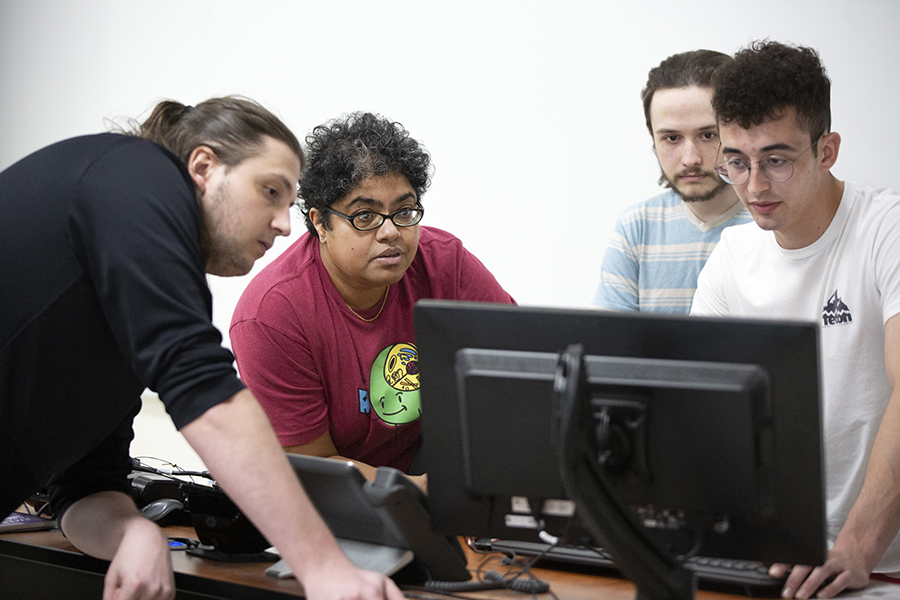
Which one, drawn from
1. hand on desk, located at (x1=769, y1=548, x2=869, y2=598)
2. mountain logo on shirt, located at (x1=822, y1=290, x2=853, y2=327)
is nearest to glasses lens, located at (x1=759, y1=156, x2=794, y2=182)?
mountain logo on shirt, located at (x1=822, y1=290, x2=853, y2=327)

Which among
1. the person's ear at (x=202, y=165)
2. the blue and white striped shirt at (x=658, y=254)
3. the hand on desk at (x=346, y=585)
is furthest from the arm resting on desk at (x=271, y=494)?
the blue and white striped shirt at (x=658, y=254)

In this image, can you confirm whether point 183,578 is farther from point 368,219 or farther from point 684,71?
point 684,71

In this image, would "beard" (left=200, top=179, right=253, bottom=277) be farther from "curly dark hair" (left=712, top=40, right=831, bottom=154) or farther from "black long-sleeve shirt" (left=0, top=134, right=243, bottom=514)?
"curly dark hair" (left=712, top=40, right=831, bottom=154)

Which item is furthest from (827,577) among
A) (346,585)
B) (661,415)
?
(346,585)

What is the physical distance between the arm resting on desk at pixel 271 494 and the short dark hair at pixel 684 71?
1.69 meters

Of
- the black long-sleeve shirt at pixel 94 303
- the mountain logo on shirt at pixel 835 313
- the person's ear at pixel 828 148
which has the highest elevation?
the person's ear at pixel 828 148

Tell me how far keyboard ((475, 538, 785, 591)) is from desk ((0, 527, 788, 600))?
0.07 feet

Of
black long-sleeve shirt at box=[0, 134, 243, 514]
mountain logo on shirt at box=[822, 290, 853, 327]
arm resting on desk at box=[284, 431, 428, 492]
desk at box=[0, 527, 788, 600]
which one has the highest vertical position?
black long-sleeve shirt at box=[0, 134, 243, 514]

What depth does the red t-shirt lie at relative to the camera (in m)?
1.69

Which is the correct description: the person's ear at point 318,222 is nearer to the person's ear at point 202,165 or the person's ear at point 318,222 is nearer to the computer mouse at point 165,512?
the person's ear at point 202,165

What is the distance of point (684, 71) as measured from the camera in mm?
2162

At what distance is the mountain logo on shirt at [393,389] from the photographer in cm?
176

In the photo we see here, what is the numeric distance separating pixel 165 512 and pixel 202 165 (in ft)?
2.35

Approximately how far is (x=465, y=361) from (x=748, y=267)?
102 cm
